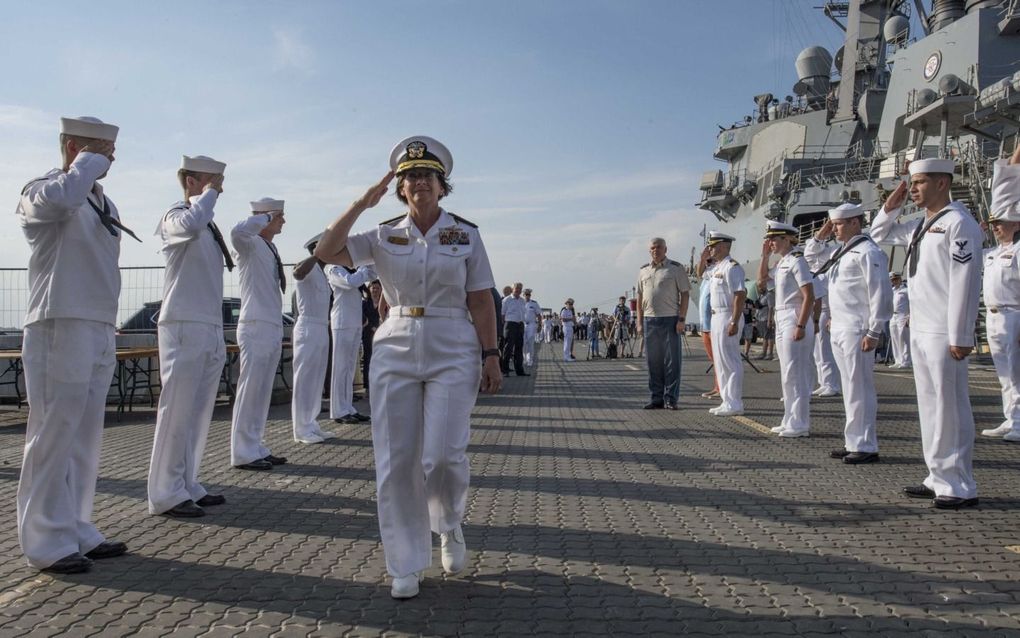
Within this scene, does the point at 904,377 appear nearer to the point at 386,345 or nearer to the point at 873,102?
the point at 386,345

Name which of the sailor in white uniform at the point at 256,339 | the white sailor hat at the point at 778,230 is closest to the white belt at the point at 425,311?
the sailor in white uniform at the point at 256,339

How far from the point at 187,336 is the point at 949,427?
190 inches

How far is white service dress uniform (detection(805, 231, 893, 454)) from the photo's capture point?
6973mm

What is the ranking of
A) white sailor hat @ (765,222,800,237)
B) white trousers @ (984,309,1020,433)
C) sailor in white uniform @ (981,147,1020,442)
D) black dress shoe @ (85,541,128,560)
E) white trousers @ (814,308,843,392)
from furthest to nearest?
white trousers @ (814,308,843,392) → white sailor hat @ (765,222,800,237) → white trousers @ (984,309,1020,433) → sailor in white uniform @ (981,147,1020,442) → black dress shoe @ (85,541,128,560)

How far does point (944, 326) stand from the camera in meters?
5.49

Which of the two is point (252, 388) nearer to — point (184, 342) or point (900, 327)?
point (184, 342)

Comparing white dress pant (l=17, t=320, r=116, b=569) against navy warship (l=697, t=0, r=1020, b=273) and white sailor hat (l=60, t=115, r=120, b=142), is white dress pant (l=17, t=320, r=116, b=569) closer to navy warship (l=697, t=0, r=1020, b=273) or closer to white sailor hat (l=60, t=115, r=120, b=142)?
white sailor hat (l=60, t=115, r=120, b=142)

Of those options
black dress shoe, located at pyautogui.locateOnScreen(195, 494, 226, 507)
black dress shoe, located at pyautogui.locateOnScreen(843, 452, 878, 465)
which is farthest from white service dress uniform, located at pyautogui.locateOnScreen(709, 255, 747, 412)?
black dress shoe, located at pyautogui.locateOnScreen(195, 494, 226, 507)

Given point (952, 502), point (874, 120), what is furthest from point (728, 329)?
point (874, 120)

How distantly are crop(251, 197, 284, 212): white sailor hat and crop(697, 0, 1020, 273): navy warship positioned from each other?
16463 mm

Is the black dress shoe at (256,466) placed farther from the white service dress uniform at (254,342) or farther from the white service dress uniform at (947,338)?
the white service dress uniform at (947,338)

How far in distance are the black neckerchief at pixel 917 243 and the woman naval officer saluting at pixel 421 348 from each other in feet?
11.0

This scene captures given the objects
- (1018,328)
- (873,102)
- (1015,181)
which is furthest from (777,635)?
(873,102)

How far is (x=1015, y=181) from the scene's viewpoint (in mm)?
4965
